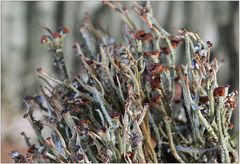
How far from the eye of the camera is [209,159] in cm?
109

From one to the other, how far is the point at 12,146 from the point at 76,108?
8.28ft

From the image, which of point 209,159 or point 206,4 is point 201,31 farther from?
point 209,159

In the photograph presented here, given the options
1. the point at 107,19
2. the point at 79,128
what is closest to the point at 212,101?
the point at 79,128

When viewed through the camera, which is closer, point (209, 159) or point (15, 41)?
point (209, 159)

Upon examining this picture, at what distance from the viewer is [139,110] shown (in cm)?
99

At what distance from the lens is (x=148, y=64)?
3.83 ft

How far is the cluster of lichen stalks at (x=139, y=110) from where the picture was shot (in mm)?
979

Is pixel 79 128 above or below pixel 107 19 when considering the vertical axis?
below

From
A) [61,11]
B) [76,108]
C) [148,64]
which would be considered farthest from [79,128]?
[61,11]

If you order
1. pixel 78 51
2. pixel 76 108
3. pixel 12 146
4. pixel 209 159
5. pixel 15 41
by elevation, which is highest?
pixel 15 41

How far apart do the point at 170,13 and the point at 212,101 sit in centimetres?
290

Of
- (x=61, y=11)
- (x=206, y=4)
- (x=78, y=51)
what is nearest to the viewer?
(x=78, y=51)

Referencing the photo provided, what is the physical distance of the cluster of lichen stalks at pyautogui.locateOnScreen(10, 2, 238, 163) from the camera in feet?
3.21

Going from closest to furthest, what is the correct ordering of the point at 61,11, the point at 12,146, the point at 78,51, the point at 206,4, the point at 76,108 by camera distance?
the point at 76,108, the point at 78,51, the point at 12,146, the point at 206,4, the point at 61,11
